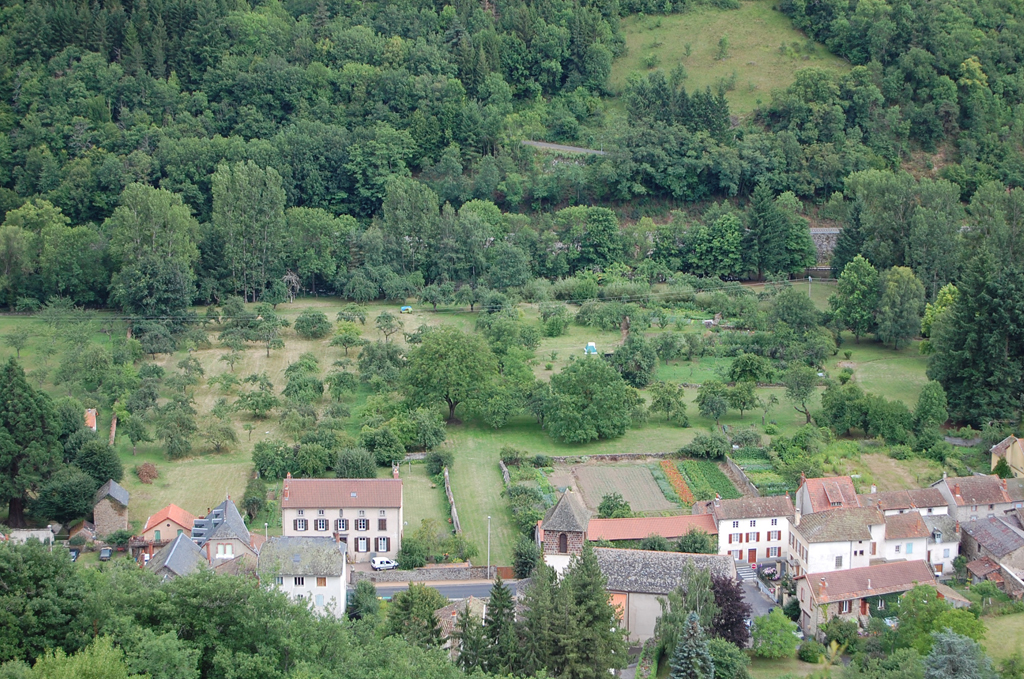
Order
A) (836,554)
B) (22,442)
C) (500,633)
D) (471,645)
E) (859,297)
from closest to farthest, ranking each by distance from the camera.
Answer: (471,645) → (500,633) → (836,554) → (22,442) → (859,297)

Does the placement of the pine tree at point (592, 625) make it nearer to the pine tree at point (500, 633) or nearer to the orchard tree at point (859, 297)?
the pine tree at point (500, 633)

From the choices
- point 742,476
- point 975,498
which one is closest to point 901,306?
point 742,476

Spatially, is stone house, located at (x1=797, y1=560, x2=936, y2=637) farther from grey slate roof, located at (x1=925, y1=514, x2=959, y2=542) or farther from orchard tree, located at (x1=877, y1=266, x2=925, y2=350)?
orchard tree, located at (x1=877, y1=266, x2=925, y2=350)

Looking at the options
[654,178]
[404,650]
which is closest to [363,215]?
[654,178]

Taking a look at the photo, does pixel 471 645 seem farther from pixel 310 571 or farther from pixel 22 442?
pixel 22 442

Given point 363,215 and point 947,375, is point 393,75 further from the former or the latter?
point 947,375

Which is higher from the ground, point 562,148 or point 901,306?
point 901,306
